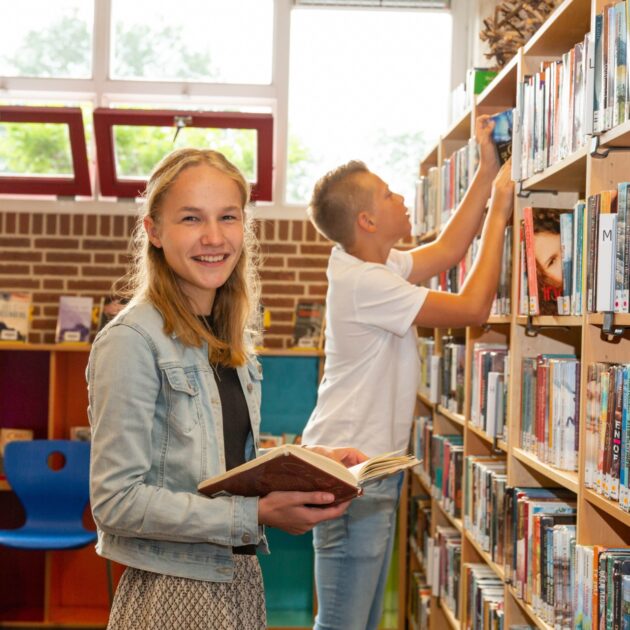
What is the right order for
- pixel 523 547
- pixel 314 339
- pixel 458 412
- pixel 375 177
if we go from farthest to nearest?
pixel 314 339 < pixel 458 412 < pixel 375 177 < pixel 523 547

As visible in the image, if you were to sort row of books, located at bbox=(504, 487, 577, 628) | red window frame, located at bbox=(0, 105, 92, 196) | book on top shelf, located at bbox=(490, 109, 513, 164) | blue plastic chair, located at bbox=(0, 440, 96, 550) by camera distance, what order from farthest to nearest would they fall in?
red window frame, located at bbox=(0, 105, 92, 196), blue plastic chair, located at bbox=(0, 440, 96, 550), book on top shelf, located at bbox=(490, 109, 513, 164), row of books, located at bbox=(504, 487, 577, 628)

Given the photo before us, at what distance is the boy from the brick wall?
6.90 feet

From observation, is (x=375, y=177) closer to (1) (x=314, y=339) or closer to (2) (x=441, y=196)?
(2) (x=441, y=196)

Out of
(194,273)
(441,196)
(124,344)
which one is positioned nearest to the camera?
(124,344)

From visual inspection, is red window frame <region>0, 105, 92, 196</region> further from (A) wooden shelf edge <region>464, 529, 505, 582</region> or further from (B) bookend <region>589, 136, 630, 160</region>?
(B) bookend <region>589, 136, 630, 160</region>

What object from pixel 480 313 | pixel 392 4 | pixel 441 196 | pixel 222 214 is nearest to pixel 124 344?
pixel 222 214

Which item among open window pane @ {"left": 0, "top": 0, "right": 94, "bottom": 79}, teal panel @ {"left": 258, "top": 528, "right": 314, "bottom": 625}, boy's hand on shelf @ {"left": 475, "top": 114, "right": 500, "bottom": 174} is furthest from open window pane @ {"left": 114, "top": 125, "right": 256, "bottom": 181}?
boy's hand on shelf @ {"left": 475, "top": 114, "right": 500, "bottom": 174}

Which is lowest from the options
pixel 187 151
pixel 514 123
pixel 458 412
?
pixel 458 412

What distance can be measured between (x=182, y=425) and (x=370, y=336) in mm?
1079

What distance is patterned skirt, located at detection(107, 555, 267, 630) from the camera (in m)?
1.60

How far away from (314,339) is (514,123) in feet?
7.89

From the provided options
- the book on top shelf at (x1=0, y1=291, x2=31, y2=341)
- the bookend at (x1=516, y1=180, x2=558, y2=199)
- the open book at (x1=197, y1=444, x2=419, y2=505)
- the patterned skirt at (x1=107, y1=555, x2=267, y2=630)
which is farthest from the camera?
the book on top shelf at (x1=0, y1=291, x2=31, y2=341)

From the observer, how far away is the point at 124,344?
155cm

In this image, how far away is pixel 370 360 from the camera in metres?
2.61
